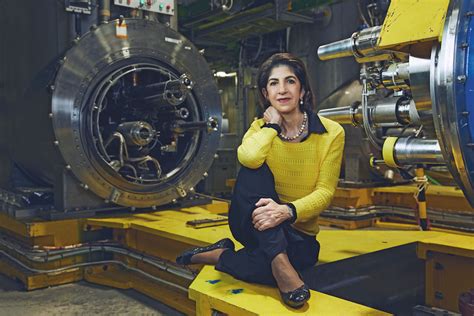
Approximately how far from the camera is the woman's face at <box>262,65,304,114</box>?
1.70 m

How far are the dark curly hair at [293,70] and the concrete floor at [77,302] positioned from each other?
128 cm

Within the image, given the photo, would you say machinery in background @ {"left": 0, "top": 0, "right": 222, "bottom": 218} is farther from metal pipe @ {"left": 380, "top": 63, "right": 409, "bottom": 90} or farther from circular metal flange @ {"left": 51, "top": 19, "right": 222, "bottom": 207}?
metal pipe @ {"left": 380, "top": 63, "right": 409, "bottom": 90}

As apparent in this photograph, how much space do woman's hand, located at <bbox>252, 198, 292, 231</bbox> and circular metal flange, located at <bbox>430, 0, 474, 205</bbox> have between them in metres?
0.56

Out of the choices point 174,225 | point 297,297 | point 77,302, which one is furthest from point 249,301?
point 77,302

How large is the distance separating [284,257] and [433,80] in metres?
0.69

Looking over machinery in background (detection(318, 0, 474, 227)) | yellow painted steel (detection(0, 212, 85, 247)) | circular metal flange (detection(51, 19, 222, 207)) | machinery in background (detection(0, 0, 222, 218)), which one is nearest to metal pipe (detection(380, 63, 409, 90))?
machinery in background (detection(318, 0, 474, 227))

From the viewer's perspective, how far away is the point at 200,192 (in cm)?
383

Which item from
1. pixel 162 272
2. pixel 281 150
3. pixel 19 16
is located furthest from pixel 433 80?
pixel 19 16

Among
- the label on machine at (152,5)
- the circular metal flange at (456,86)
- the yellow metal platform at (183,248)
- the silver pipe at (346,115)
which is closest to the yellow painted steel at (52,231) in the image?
the yellow metal platform at (183,248)

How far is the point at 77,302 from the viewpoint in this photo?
8.42 feet

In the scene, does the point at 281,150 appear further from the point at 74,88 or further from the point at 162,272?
the point at 74,88

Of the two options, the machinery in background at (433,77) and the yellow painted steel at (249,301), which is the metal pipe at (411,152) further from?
the yellow painted steel at (249,301)

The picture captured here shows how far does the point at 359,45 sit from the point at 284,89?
0.29 meters

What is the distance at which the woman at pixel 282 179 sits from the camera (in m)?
1.57
